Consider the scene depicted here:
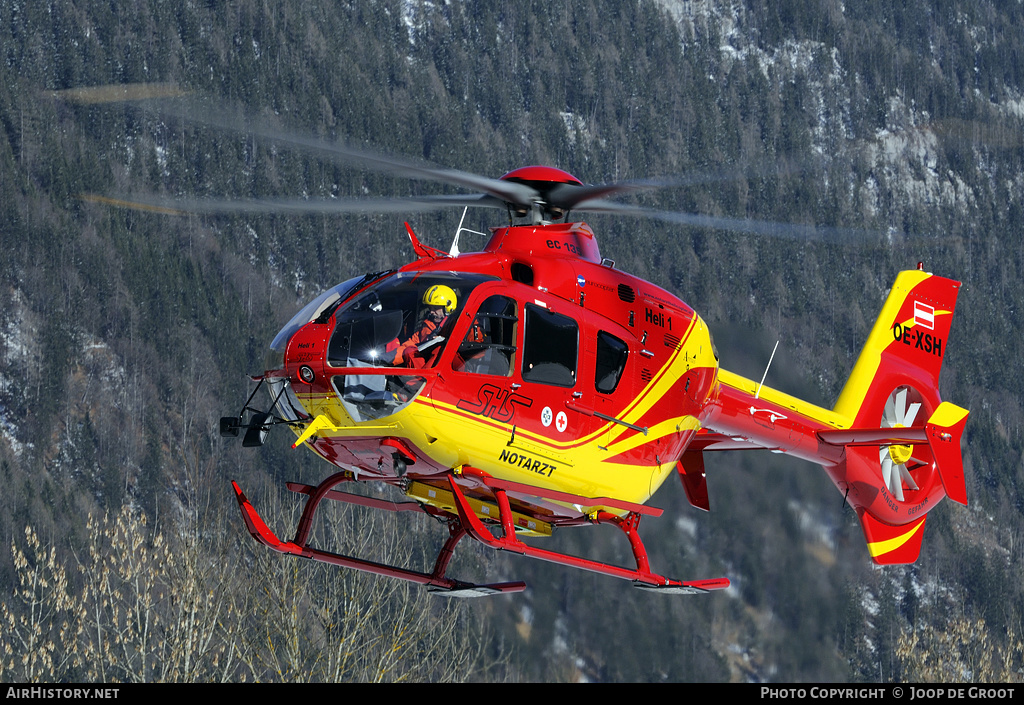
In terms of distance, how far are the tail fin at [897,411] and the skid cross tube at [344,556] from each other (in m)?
4.91

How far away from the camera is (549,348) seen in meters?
13.9

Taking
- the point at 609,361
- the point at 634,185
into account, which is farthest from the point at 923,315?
the point at 609,361

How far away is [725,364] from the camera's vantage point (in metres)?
30.6

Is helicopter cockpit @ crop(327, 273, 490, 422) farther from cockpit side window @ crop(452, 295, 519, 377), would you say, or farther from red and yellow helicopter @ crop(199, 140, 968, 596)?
cockpit side window @ crop(452, 295, 519, 377)

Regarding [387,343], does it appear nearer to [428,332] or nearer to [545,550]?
[428,332]

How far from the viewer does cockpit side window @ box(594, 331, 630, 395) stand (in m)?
14.5

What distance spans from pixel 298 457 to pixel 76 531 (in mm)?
12679

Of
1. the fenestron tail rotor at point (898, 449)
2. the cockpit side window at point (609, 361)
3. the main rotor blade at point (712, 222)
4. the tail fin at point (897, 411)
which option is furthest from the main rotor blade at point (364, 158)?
the fenestron tail rotor at point (898, 449)

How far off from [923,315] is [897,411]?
149cm

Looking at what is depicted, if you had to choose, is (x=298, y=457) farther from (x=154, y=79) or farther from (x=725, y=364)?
(x=154, y=79)

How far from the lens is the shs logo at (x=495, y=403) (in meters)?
13.3

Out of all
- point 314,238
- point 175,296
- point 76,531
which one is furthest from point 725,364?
point 314,238

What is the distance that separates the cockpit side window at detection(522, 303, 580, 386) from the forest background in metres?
3.10

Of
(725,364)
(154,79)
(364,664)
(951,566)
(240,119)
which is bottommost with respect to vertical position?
(951,566)
